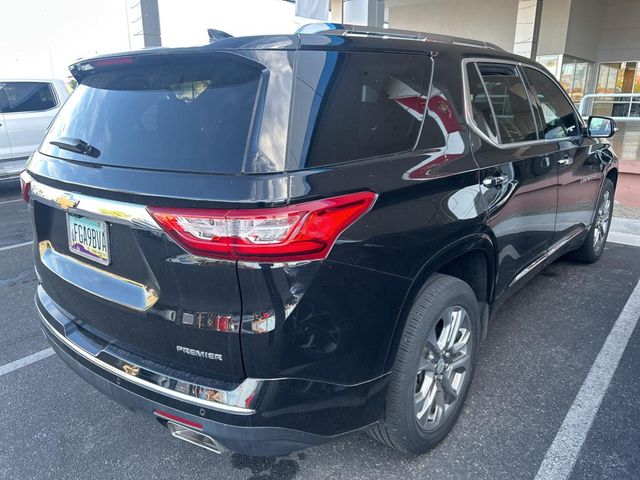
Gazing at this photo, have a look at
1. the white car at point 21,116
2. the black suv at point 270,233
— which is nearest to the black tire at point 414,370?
the black suv at point 270,233

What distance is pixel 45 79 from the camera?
29.7 feet

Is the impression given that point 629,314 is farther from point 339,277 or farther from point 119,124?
point 119,124

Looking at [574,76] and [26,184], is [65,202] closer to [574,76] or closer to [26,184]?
[26,184]

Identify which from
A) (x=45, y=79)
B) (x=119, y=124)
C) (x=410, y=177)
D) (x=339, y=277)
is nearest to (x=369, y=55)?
(x=410, y=177)

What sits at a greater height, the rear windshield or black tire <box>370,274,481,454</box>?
the rear windshield

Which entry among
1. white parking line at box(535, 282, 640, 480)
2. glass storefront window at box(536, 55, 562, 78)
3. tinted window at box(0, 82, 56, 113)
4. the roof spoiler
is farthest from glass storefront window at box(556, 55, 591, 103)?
the roof spoiler

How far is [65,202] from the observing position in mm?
2029

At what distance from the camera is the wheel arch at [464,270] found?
2.01 meters

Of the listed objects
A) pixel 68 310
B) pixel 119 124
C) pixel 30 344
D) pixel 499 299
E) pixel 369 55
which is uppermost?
pixel 369 55

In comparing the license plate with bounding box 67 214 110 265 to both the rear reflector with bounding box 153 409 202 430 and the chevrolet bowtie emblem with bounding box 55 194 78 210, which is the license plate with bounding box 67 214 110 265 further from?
the rear reflector with bounding box 153 409 202 430

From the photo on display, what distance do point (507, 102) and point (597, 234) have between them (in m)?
2.47

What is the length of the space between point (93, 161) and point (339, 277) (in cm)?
112

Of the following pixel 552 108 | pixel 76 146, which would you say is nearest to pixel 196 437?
pixel 76 146

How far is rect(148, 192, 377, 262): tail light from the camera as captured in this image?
1592mm
